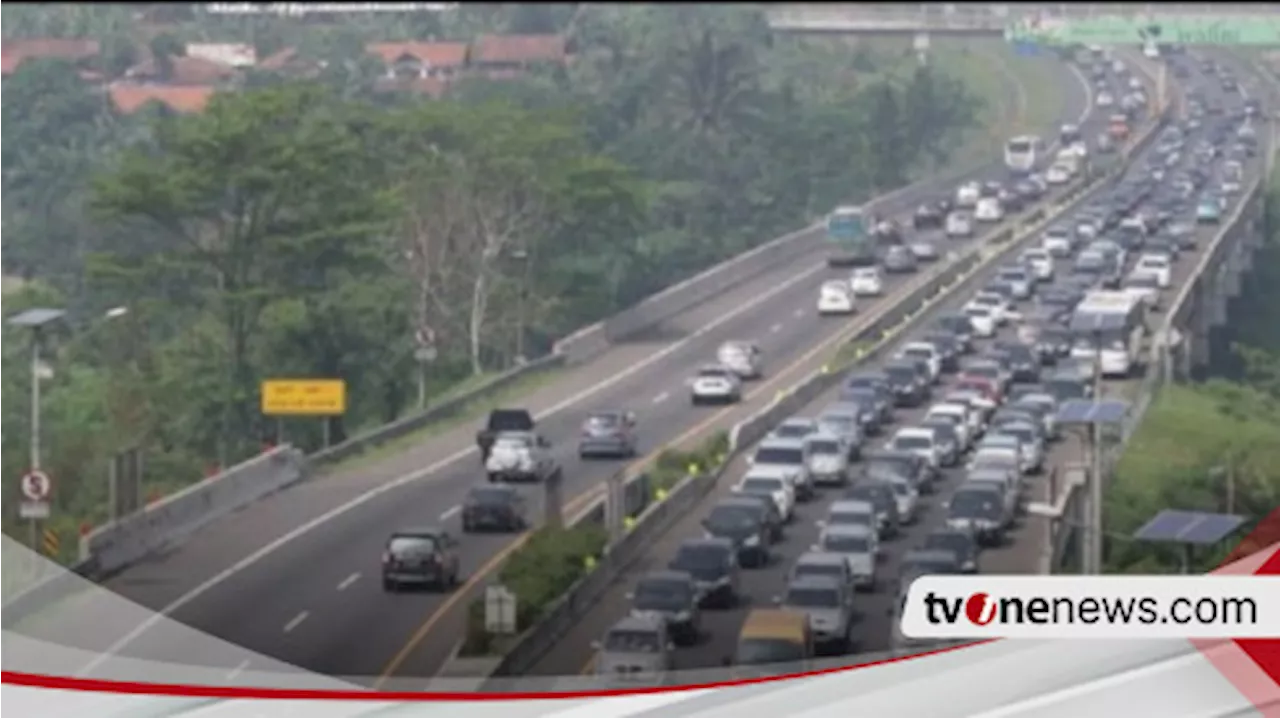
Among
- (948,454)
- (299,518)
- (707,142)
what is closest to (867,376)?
(948,454)

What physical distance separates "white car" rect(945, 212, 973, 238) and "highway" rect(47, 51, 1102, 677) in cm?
24

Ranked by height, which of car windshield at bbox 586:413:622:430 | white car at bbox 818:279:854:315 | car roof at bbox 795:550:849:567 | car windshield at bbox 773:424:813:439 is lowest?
car roof at bbox 795:550:849:567

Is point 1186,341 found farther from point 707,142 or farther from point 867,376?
point 707,142

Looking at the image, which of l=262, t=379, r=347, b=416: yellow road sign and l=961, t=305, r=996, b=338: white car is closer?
l=262, t=379, r=347, b=416: yellow road sign

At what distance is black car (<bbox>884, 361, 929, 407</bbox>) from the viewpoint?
3.06 m

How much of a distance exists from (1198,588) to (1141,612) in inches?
2.5

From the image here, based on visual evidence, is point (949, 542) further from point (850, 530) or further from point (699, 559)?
point (699, 559)

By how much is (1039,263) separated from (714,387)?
404mm

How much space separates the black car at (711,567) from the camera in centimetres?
291

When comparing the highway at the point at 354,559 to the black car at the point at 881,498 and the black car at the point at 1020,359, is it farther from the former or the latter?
the black car at the point at 1020,359

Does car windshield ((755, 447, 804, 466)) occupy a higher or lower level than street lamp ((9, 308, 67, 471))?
lower

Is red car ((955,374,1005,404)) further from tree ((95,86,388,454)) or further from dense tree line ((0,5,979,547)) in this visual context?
tree ((95,86,388,454))

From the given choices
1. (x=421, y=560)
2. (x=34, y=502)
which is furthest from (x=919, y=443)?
(x=34, y=502)

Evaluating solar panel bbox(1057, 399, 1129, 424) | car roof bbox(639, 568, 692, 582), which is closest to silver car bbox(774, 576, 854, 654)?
car roof bbox(639, 568, 692, 582)
